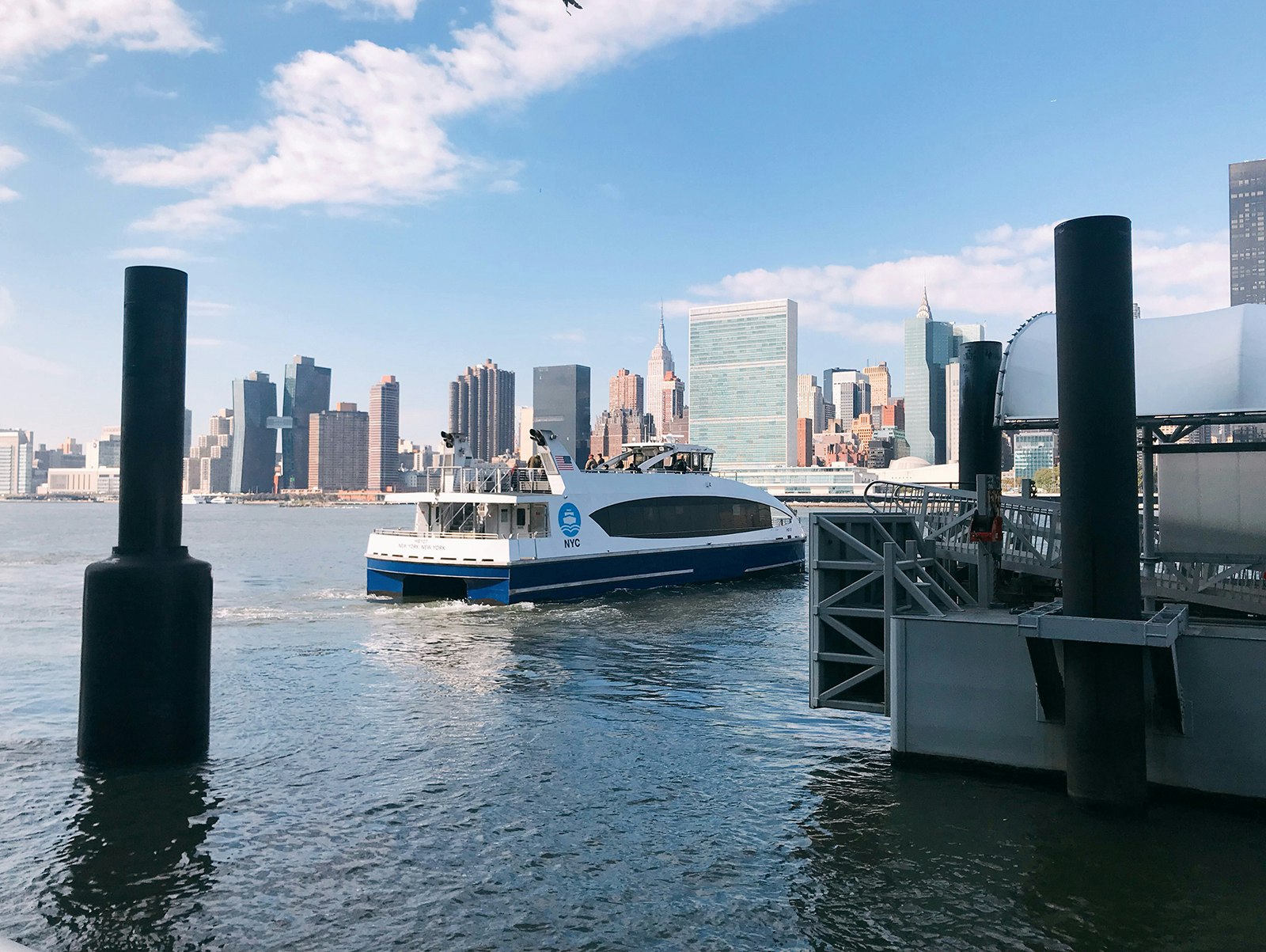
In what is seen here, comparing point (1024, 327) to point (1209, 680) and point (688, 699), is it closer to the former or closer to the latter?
point (1209, 680)

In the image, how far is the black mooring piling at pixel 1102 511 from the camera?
405 inches

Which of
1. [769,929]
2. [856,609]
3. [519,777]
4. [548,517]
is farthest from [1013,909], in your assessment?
[548,517]

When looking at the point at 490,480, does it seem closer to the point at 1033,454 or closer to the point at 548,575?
the point at 548,575

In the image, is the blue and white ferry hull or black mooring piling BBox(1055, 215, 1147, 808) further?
the blue and white ferry hull

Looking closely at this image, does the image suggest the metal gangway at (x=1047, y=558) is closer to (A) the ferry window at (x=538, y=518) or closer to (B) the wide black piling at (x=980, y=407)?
(B) the wide black piling at (x=980, y=407)

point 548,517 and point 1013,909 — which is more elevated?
point 548,517

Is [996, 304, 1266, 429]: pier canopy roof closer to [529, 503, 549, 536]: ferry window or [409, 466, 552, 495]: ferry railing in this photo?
[529, 503, 549, 536]: ferry window

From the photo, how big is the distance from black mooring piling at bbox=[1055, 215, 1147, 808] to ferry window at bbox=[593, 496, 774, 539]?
82.6 ft

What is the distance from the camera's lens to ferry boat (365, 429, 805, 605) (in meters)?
32.1

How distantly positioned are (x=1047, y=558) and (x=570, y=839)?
866 centimetres

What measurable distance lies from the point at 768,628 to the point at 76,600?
88.7 ft

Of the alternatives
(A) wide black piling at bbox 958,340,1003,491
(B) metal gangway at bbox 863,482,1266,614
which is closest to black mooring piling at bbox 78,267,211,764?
(B) metal gangway at bbox 863,482,1266,614

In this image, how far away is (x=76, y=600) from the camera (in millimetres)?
35156

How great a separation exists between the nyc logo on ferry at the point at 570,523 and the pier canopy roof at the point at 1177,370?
19.5m
